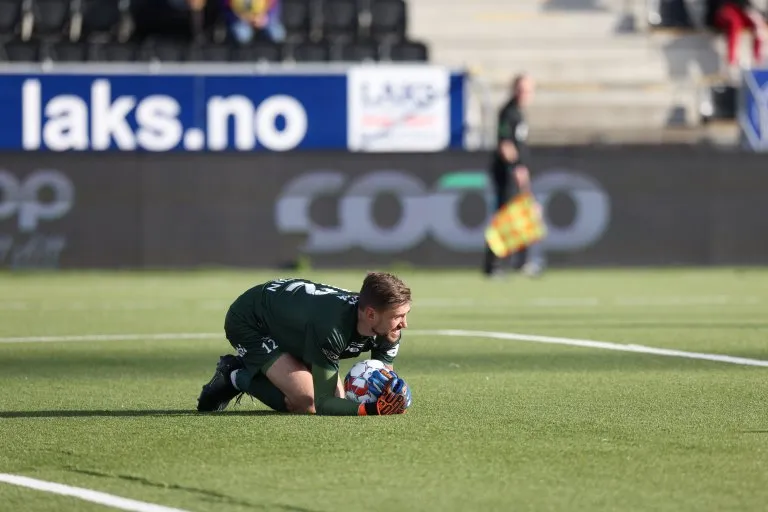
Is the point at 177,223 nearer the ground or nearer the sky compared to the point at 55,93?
nearer the ground

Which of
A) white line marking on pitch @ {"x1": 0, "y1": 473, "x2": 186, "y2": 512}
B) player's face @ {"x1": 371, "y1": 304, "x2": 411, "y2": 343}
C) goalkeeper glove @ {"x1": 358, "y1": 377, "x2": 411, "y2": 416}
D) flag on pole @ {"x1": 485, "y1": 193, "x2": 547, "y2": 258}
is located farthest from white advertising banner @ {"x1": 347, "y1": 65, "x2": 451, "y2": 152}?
white line marking on pitch @ {"x1": 0, "y1": 473, "x2": 186, "y2": 512}

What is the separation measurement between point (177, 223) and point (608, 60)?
28.5 feet

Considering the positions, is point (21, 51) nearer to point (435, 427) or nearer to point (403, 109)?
point (403, 109)

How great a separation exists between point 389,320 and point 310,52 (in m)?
16.8

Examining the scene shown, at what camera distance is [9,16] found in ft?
82.7

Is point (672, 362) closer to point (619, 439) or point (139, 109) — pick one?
point (619, 439)

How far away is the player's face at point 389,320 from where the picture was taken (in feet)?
22.8

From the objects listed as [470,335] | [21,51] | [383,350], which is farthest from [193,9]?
[383,350]

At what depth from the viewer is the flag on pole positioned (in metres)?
20.0

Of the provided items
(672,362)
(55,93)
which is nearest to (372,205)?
(55,93)

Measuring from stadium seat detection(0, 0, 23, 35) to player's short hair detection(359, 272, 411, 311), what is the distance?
19.4 metres

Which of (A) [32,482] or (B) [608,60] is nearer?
(A) [32,482]

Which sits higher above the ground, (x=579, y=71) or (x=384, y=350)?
(x=579, y=71)

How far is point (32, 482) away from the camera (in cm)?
565
